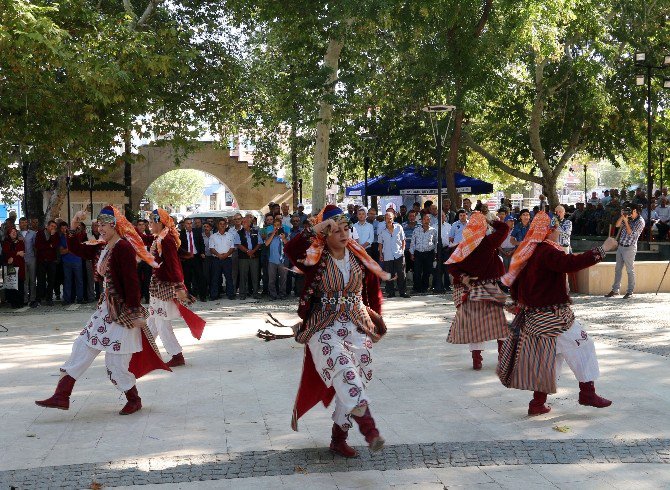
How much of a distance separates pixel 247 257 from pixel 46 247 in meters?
3.90

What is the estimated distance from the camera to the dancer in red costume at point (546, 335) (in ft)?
26.1

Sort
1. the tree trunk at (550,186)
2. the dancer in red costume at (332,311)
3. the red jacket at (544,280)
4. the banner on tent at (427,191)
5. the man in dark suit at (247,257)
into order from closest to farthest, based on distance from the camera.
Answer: the dancer in red costume at (332,311) < the red jacket at (544,280) < the man in dark suit at (247,257) < the banner on tent at (427,191) < the tree trunk at (550,186)

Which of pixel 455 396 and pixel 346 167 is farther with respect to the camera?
pixel 346 167

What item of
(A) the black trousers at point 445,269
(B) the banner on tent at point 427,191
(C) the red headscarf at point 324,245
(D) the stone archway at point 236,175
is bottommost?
(A) the black trousers at point 445,269

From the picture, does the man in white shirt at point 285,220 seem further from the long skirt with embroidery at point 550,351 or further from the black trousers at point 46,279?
the long skirt with embroidery at point 550,351

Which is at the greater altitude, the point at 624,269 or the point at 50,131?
the point at 50,131

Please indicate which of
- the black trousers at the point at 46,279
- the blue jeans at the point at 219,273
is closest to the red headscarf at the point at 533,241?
the blue jeans at the point at 219,273

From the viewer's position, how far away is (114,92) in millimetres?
17922

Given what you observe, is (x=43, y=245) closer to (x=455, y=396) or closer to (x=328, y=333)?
(x=455, y=396)

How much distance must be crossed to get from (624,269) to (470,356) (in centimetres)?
889

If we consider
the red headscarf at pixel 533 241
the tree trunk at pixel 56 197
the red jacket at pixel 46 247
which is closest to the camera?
the red headscarf at pixel 533 241

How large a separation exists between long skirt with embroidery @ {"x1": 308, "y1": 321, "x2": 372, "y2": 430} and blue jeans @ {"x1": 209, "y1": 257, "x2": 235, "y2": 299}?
12.9 m

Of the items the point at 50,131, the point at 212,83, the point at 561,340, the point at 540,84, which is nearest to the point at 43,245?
the point at 50,131

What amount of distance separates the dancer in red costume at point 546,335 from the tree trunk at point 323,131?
1421 cm
